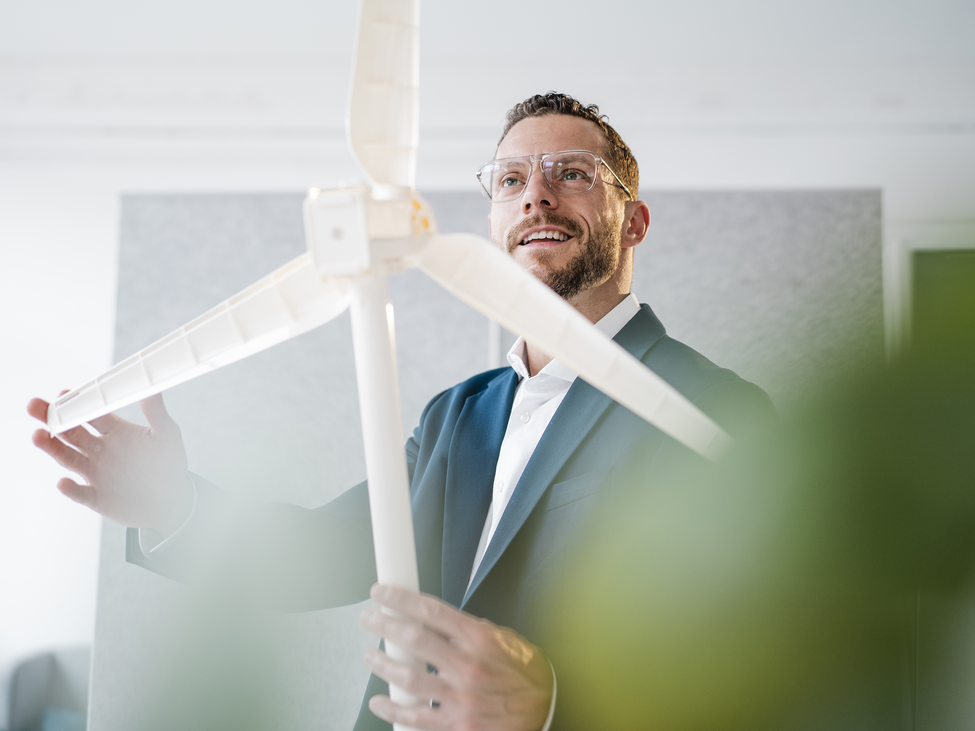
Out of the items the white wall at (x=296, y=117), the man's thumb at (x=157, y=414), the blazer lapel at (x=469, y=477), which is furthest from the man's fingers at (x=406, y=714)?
the white wall at (x=296, y=117)

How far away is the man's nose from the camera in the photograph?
4.57ft

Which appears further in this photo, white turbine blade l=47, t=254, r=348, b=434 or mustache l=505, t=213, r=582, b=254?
mustache l=505, t=213, r=582, b=254

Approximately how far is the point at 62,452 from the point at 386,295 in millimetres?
819

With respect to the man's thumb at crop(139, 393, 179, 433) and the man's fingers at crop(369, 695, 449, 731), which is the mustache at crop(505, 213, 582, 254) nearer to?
the man's thumb at crop(139, 393, 179, 433)

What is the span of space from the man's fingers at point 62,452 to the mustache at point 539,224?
92 centimetres

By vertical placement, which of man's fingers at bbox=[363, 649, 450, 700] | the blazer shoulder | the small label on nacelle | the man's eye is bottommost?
man's fingers at bbox=[363, 649, 450, 700]

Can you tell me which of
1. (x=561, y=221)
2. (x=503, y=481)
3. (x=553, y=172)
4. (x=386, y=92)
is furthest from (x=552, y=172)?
(x=386, y=92)

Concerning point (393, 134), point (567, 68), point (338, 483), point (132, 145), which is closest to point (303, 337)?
point (338, 483)

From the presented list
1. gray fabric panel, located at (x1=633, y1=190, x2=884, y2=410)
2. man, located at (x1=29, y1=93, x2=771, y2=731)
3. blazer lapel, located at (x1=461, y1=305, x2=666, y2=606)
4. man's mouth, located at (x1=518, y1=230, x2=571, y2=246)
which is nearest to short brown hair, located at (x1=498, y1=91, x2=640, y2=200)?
man, located at (x1=29, y1=93, x2=771, y2=731)

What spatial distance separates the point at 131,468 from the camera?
1.17 m

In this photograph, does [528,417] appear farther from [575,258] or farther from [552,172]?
[552,172]

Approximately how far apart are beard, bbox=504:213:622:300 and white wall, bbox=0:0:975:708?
1686 mm

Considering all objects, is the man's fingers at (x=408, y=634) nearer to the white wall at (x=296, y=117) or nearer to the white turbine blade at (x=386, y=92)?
the white turbine blade at (x=386, y=92)

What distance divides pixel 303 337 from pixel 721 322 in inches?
74.9
